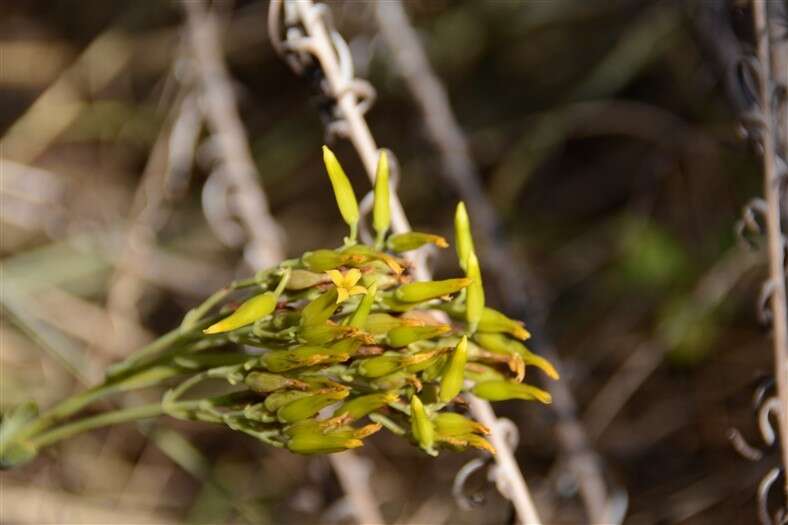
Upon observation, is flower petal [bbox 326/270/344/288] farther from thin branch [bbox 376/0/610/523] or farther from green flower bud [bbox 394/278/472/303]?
thin branch [bbox 376/0/610/523]

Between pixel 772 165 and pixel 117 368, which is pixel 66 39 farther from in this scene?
pixel 772 165

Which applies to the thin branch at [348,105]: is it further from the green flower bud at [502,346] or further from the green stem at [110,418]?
the green stem at [110,418]

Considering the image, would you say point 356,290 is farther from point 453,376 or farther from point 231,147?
point 231,147

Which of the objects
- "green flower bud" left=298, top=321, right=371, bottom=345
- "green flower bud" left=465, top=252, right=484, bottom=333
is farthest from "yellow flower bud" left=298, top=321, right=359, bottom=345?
"green flower bud" left=465, top=252, right=484, bottom=333

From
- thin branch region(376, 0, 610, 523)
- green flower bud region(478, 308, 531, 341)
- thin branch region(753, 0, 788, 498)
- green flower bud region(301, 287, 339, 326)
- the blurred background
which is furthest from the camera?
the blurred background

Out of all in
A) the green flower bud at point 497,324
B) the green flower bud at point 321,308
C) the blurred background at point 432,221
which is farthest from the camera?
the blurred background at point 432,221

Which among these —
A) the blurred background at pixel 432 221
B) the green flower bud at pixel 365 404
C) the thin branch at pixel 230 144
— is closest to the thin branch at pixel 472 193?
the blurred background at pixel 432 221

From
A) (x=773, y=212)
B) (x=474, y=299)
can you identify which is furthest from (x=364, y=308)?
(x=773, y=212)
